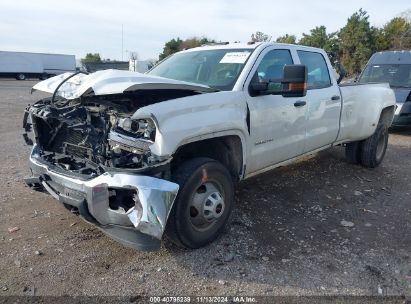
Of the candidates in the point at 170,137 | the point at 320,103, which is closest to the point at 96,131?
the point at 170,137

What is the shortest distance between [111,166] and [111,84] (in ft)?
2.25

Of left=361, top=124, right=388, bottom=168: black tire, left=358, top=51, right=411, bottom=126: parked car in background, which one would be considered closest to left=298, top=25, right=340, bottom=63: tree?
left=358, top=51, right=411, bottom=126: parked car in background

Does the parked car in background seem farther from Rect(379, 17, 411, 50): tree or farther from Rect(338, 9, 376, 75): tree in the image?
Rect(379, 17, 411, 50): tree

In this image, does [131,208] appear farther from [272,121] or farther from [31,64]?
[31,64]

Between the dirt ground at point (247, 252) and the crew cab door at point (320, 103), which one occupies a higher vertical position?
the crew cab door at point (320, 103)

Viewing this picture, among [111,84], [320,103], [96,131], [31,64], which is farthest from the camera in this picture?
[31,64]

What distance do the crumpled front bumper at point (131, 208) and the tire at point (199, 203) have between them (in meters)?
0.27

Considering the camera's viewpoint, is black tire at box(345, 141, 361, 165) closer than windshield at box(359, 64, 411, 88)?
Yes

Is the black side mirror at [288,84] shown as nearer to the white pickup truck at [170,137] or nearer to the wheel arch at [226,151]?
the white pickup truck at [170,137]

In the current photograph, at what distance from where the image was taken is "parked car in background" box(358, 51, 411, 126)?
10023 mm

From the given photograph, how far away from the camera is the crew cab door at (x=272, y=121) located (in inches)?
162

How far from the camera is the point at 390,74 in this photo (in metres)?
11.1

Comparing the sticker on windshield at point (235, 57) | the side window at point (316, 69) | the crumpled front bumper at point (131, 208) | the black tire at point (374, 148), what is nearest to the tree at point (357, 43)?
the black tire at point (374, 148)

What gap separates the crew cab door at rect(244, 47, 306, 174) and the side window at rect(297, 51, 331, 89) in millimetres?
446
